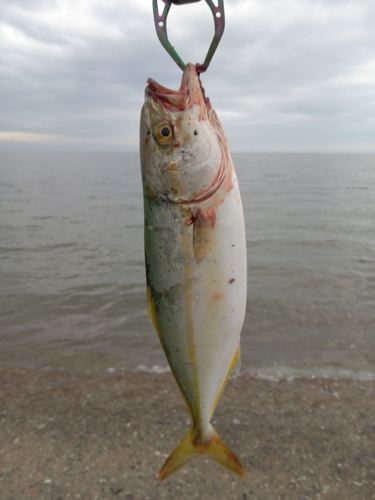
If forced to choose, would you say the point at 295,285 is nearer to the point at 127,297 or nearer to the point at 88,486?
the point at 127,297

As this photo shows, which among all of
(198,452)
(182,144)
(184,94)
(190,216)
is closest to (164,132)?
(182,144)

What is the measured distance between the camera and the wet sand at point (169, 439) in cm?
338

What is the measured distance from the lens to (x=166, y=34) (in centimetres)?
212

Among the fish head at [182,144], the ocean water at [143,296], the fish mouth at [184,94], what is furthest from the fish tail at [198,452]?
the ocean water at [143,296]

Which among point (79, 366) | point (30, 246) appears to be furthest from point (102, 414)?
point (30, 246)

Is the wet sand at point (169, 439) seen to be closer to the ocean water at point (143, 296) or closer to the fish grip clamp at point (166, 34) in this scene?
the ocean water at point (143, 296)

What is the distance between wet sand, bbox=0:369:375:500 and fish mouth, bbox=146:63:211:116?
303cm

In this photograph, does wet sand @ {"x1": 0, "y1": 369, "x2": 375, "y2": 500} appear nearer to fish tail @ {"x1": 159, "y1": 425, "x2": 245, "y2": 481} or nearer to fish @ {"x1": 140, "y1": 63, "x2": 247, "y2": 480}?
fish tail @ {"x1": 159, "y1": 425, "x2": 245, "y2": 481}

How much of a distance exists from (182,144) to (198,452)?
1.94 m

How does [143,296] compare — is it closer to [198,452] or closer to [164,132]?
[198,452]

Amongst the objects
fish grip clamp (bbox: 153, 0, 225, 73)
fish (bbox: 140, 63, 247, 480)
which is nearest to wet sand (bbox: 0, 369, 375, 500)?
fish (bbox: 140, 63, 247, 480)

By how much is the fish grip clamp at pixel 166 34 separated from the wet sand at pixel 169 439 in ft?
10.7

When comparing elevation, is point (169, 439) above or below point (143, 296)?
above

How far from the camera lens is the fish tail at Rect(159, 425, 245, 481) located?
260 centimetres
